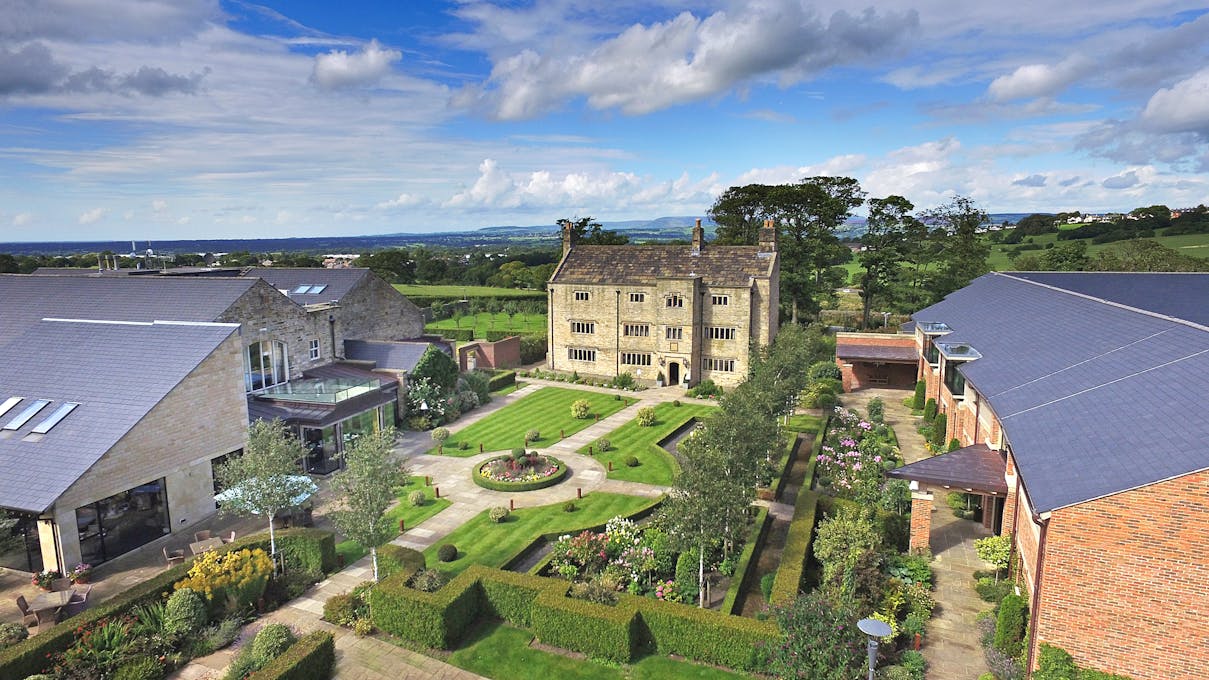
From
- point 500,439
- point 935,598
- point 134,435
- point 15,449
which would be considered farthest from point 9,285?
point 935,598

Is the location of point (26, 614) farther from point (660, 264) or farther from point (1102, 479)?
point (660, 264)

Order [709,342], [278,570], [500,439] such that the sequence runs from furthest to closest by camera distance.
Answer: [709,342] → [500,439] → [278,570]

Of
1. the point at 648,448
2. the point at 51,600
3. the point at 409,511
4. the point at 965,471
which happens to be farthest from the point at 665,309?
the point at 51,600

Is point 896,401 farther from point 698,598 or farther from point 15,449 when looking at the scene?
point 15,449

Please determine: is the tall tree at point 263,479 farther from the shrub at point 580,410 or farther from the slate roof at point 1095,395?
the slate roof at point 1095,395

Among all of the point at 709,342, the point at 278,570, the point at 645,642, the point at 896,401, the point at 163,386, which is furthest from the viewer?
the point at 709,342

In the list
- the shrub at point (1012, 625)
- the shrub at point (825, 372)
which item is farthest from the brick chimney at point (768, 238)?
the shrub at point (1012, 625)

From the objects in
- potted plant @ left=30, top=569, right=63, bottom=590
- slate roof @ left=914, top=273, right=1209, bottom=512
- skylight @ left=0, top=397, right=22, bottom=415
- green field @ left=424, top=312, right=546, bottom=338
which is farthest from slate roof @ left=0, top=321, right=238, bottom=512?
green field @ left=424, top=312, right=546, bottom=338
